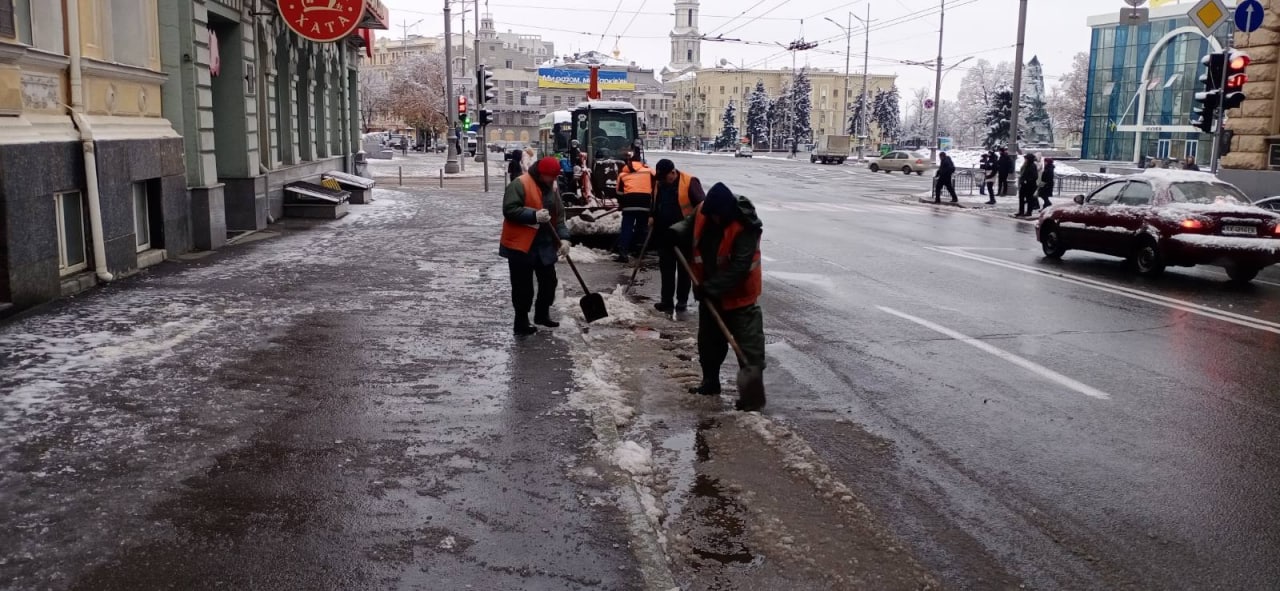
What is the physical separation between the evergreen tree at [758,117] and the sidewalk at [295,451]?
11099cm

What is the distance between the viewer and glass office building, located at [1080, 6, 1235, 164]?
62125mm

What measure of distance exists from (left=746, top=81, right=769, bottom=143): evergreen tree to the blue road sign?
326 ft

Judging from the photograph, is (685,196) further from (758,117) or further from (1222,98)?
(758,117)

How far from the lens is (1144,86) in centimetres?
6488

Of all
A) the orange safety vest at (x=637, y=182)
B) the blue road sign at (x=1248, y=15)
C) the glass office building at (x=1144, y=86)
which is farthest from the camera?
the glass office building at (x=1144, y=86)

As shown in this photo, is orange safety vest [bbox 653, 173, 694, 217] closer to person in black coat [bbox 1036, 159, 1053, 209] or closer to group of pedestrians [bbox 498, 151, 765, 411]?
group of pedestrians [bbox 498, 151, 765, 411]

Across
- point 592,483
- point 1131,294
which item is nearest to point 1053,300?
point 1131,294

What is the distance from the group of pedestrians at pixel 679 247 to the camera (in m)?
6.78

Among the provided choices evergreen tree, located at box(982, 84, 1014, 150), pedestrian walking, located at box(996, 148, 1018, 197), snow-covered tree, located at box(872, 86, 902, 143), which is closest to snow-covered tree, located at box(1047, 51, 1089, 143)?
snow-covered tree, located at box(872, 86, 902, 143)

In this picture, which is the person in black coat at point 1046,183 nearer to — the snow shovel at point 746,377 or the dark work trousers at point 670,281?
the dark work trousers at point 670,281

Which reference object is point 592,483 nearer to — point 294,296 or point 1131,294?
point 294,296

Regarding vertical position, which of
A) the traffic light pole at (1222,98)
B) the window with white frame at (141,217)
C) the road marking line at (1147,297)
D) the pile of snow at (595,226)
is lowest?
the road marking line at (1147,297)

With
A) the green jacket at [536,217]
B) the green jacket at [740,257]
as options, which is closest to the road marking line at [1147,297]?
the green jacket at [740,257]

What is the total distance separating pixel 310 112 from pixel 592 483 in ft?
70.2
